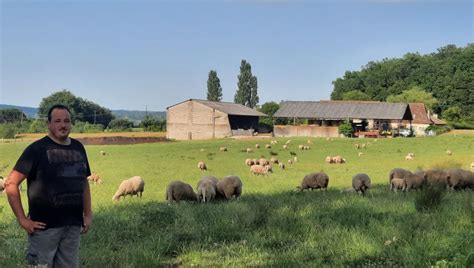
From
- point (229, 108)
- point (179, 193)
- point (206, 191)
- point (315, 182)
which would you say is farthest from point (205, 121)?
point (206, 191)

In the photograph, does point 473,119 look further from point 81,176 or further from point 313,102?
point 81,176

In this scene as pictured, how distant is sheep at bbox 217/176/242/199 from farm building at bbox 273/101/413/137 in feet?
175

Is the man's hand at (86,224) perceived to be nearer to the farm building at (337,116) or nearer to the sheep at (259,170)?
the sheep at (259,170)

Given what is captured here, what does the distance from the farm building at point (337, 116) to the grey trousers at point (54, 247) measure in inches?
2503

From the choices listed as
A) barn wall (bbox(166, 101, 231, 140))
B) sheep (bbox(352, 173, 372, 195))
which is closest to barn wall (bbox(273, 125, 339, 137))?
barn wall (bbox(166, 101, 231, 140))

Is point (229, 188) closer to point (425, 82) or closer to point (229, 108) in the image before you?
point (229, 108)

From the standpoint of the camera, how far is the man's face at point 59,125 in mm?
5121

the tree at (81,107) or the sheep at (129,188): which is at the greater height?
the tree at (81,107)

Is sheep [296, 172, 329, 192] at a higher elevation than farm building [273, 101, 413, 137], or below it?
below

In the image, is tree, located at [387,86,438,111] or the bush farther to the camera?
tree, located at [387,86,438,111]

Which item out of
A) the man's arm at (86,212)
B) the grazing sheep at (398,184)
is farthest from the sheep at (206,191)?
the man's arm at (86,212)

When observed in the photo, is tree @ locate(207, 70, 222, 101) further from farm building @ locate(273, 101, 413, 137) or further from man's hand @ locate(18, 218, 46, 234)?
man's hand @ locate(18, 218, 46, 234)

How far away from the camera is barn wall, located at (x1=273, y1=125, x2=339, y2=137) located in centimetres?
6750

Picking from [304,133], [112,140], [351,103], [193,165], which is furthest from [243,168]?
[351,103]
